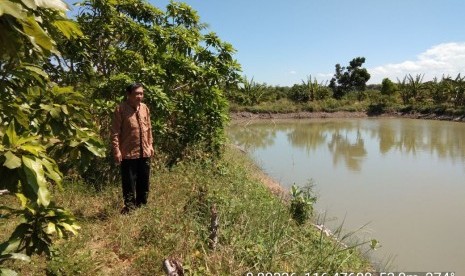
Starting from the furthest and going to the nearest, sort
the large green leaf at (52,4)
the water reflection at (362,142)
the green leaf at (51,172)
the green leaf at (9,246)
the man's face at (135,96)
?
the water reflection at (362,142) → the man's face at (135,96) → the green leaf at (9,246) → the green leaf at (51,172) → the large green leaf at (52,4)

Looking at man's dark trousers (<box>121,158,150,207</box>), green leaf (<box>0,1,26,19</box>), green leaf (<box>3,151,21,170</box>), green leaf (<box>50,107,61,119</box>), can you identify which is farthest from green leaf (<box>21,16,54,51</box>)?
man's dark trousers (<box>121,158,150,207</box>)

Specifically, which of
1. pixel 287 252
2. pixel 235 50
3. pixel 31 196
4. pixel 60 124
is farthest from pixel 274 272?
pixel 235 50

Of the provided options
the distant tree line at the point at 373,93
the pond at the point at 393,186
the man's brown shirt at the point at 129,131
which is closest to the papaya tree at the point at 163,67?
the man's brown shirt at the point at 129,131

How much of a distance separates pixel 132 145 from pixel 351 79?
1411 inches

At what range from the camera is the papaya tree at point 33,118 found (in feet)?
3.16

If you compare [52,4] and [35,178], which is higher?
[52,4]

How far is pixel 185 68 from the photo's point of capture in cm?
600

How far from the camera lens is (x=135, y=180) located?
4.32 m

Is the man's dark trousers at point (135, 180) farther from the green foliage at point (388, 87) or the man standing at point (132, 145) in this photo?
the green foliage at point (388, 87)

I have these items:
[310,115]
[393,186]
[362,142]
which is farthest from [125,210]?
[310,115]

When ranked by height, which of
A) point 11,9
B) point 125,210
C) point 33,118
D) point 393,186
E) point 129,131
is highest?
point 11,9

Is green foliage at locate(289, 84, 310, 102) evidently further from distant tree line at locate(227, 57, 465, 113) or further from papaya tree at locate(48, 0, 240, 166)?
papaya tree at locate(48, 0, 240, 166)

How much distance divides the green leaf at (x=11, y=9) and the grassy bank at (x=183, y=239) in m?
2.25

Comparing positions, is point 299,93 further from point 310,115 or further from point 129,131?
point 129,131
